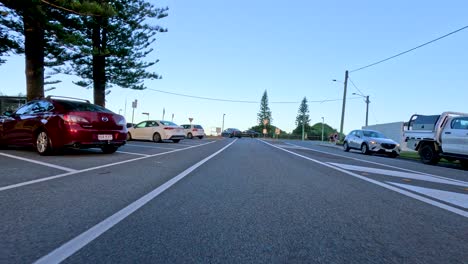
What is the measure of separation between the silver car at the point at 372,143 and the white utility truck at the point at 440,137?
7.20 ft

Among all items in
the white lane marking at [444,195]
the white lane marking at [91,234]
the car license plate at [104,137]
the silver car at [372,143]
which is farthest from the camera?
the silver car at [372,143]

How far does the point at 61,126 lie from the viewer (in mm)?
9133

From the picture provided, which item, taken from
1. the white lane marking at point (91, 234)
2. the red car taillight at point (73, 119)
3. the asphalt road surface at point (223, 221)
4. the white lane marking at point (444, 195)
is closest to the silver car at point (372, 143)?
the asphalt road surface at point (223, 221)

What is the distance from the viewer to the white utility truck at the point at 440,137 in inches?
523

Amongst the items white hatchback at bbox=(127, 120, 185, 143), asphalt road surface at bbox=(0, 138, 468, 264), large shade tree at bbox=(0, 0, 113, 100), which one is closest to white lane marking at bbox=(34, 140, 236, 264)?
asphalt road surface at bbox=(0, 138, 468, 264)

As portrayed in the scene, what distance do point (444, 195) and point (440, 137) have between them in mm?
10423

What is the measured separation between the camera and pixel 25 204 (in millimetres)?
4051

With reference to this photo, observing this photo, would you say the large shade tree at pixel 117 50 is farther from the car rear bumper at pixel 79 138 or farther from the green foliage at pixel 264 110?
the green foliage at pixel 264 110

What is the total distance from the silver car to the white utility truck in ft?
7.20

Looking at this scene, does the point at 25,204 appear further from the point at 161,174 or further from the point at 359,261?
the point at 359,261

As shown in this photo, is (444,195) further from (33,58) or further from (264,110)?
(264,110)

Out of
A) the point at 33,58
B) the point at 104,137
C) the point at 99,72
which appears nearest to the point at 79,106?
the point at 104,137

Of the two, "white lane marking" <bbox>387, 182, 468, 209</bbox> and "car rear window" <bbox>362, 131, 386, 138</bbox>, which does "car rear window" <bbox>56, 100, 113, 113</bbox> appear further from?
"car rear window" <bbox>362, 131, 386, 138</bbox>

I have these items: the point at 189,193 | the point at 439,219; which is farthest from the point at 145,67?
the point at 439,219
